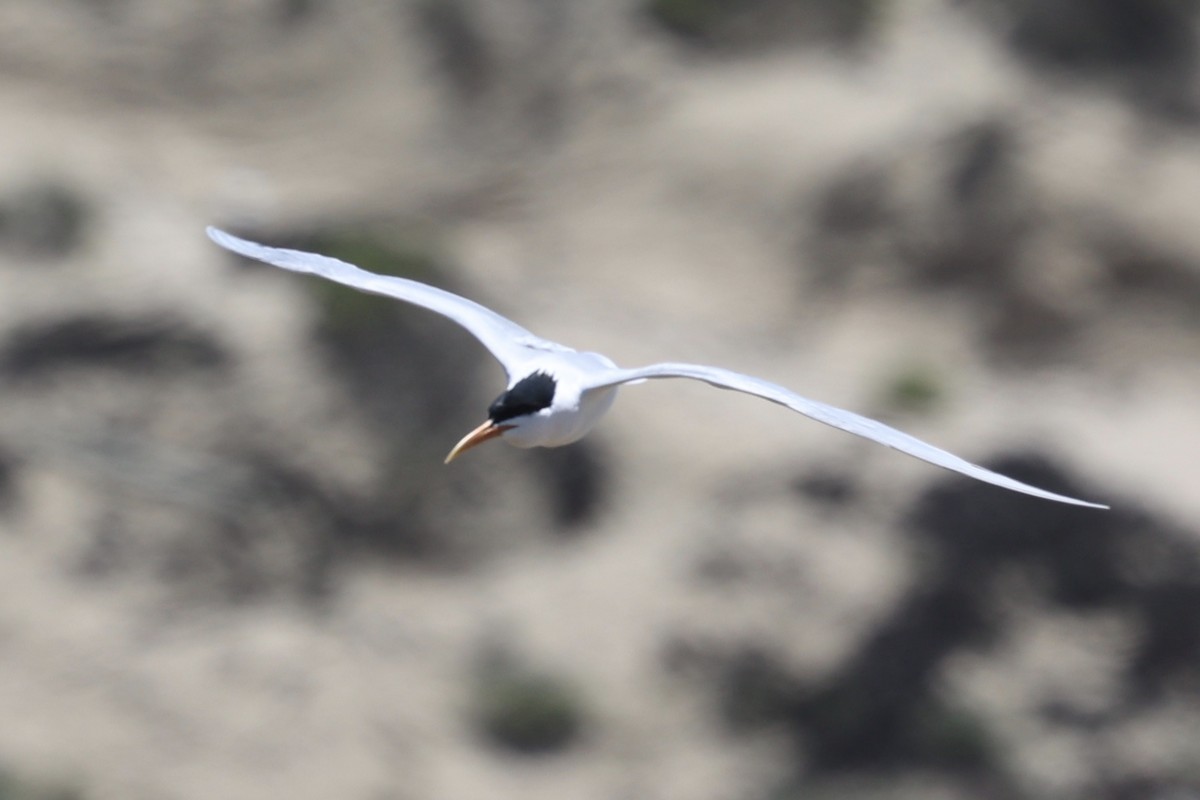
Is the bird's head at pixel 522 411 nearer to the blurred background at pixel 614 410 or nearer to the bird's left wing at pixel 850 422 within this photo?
the bird's left wing at pixel 850 422

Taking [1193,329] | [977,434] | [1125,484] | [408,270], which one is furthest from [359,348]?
[1193,329]

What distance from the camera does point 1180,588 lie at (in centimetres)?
918

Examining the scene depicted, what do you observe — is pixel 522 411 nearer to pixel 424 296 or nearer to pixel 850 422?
pixel 424 296

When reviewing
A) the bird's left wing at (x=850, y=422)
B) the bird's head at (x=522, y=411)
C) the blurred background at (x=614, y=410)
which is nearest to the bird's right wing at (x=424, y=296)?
the bird's head at (x=522, y=411)

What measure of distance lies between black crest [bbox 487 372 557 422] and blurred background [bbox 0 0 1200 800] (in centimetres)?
521

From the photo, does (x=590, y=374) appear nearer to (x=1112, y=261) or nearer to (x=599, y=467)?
(x=599, y=467)

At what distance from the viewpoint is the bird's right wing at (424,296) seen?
4555 millimetres

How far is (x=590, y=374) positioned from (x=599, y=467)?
226 inches

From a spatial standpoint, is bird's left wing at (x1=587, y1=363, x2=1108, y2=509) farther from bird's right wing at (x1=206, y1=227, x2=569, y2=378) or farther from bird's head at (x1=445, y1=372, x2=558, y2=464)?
bird's right wing at (x1=206, y1=227, x2=569, y2=378)

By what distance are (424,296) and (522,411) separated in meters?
0.60

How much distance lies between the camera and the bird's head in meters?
4.20

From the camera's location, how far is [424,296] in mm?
4605

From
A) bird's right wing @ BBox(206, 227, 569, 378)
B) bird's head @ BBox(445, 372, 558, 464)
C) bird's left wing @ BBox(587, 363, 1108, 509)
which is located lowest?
bird's left wing @ BBox(587, 363, 1108, 509)

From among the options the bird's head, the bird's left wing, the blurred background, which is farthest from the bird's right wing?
the blurred background
